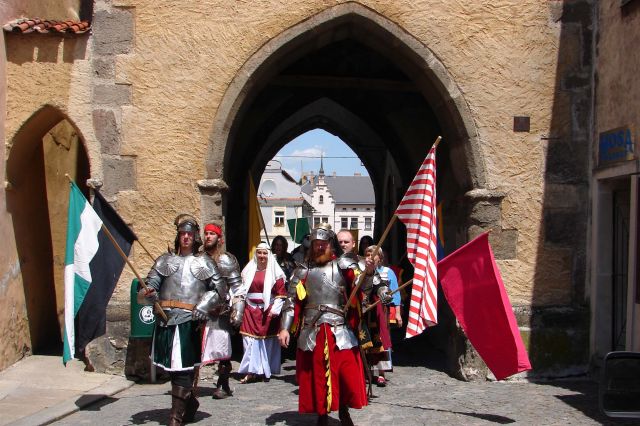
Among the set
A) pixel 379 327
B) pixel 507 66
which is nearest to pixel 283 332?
pixel 379 327

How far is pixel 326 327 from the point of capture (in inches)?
229

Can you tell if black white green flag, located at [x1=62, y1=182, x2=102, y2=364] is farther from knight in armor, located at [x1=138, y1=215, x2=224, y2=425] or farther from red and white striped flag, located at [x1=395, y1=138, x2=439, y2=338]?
red and white striped flag, located at [x1=395, y1=138, x2=439, y2=338]

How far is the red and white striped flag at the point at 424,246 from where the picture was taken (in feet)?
20.6

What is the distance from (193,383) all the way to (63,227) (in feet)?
15.8

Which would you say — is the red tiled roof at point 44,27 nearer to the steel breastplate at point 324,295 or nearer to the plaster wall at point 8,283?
the plaster wall at point 8,283

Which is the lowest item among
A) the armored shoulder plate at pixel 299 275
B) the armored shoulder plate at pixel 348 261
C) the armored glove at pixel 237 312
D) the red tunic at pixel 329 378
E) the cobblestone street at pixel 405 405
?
the cobblestone street at pixel 405 405

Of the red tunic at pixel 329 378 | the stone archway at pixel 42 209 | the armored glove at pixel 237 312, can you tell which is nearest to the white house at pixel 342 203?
the stone archway at pixel 42 209

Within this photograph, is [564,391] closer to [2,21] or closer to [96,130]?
[96,130]

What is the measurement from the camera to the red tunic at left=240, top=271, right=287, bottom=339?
8.27 metres

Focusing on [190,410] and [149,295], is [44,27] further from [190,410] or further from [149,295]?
[190,410]

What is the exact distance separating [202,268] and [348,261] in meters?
1.12

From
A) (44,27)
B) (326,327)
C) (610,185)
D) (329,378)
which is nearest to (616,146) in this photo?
(610,185)

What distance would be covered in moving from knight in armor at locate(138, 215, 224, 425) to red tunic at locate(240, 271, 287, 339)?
6.65ft

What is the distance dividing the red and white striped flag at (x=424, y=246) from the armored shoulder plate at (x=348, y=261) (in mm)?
552
